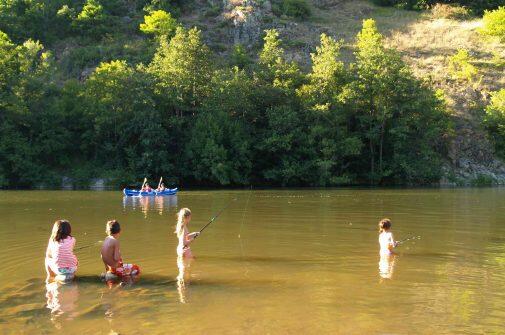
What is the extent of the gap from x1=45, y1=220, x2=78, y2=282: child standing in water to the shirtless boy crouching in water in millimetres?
657

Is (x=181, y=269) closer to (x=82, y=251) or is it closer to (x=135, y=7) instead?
(x=82, y=251)

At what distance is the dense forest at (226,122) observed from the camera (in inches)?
1994

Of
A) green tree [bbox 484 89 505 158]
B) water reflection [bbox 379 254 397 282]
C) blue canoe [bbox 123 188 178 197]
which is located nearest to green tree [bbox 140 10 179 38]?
blue canoe [bbox 123 188 178 197]

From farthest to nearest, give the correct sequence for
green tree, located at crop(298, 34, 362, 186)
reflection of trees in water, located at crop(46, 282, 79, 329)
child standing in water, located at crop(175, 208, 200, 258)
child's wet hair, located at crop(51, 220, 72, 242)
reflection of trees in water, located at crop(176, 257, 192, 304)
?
green tree, located at crop(298, 34, 362, 186), child standing in water, located at crop(175, 208, 200, 258), child's wet hair, located at crop(51, 220, 72, 242), reflection of trees in water, located at crop(176, 257, 192, 304), reflection of trees in water, located at crop(46, 282, 79, 329)

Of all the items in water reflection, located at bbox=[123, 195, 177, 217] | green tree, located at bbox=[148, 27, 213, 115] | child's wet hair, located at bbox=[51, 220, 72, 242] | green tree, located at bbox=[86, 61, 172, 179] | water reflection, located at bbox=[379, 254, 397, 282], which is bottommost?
water reflection, located at bbox=[123, 195, 177, 217]

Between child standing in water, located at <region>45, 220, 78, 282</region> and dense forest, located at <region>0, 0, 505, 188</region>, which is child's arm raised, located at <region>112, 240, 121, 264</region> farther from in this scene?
dense forest, located at <region>0, 0, 505, 188</region>

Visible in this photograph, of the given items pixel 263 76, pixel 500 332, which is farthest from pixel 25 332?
pixel 263 76

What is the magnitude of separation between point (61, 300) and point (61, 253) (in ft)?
4.59

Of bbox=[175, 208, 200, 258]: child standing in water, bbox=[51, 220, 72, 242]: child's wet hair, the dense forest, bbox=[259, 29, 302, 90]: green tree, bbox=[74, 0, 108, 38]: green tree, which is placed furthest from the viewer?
bbox=[74, 0, 108, 38]: green tree

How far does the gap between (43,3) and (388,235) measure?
72.1 metres

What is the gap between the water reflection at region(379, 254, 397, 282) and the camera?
1190 centimetres

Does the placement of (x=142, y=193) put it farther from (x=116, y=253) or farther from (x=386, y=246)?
(x=116, y=253)

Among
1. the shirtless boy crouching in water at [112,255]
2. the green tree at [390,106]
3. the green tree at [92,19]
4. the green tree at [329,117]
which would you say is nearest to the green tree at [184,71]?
the green tree at [329,117]

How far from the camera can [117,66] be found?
52.8m
